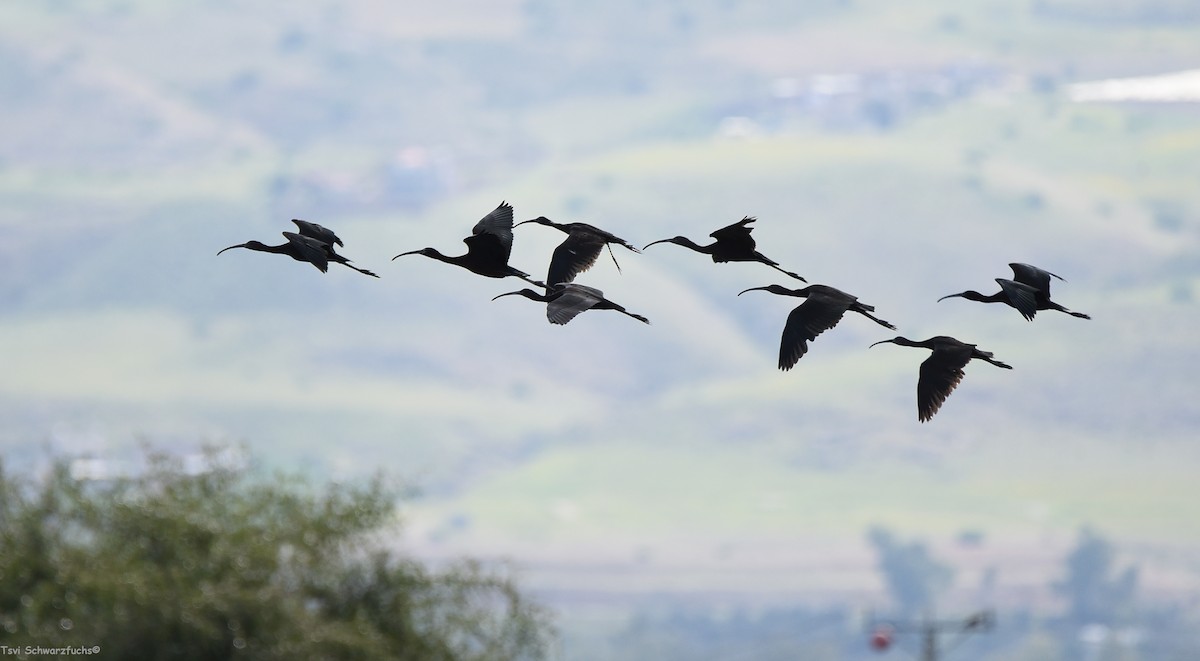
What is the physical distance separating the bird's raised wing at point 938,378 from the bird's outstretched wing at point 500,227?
2.12m

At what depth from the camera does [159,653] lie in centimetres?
3369

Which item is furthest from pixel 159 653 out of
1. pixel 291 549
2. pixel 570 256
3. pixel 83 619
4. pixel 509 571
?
pixel 570 256

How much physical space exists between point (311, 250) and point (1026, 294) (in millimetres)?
3391

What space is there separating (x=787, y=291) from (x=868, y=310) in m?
0.40

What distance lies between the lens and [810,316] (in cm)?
996

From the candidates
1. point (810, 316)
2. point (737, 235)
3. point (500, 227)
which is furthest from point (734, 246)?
point (500, 227)

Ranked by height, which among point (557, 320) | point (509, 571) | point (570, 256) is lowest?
point (557, 320)

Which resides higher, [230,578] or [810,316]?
[230,578]

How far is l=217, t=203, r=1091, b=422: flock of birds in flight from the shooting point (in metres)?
9.51

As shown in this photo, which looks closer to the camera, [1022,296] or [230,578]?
[1022,296]

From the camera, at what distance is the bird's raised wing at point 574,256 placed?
414 inches

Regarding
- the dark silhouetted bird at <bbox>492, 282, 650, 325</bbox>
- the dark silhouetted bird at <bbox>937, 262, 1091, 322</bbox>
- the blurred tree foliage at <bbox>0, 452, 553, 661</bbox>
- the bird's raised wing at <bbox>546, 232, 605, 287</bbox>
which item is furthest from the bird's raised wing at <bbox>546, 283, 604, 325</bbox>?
the blurred tree foliage at <bbox>0, 452, 553, 661</bbox>

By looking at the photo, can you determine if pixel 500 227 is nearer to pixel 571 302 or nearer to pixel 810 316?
pixel 571 302

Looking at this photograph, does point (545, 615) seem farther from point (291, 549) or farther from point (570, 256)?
point (570, 256)
